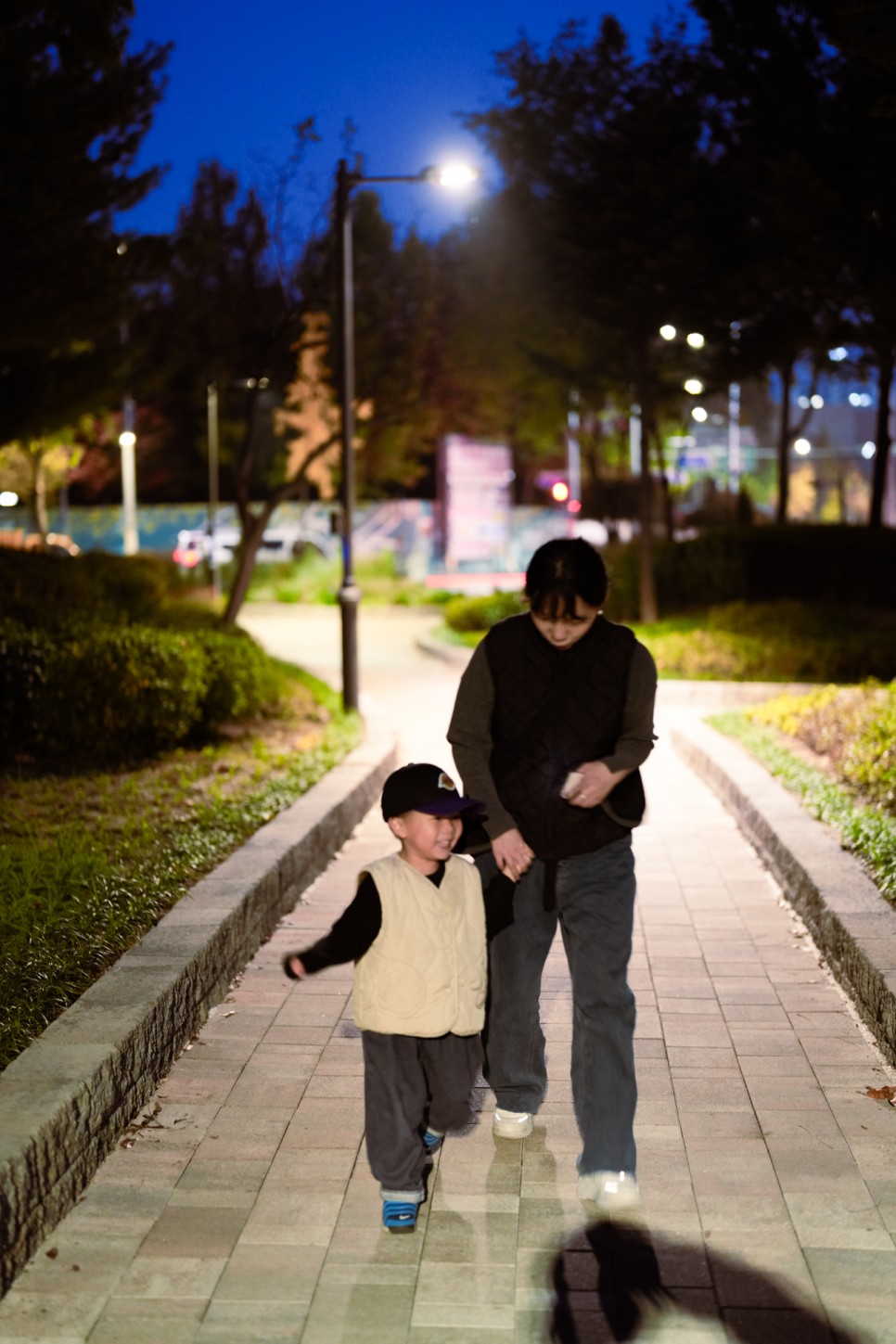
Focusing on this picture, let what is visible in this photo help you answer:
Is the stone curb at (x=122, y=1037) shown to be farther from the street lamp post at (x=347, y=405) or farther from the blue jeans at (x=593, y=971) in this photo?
the street lamp post at (x=347, y=405)

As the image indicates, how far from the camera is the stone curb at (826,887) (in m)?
5.80

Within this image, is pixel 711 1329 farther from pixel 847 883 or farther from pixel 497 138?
pixel 497 138

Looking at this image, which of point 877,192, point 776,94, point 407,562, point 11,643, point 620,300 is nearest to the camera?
point 11,643

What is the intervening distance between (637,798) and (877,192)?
11890 millimetres

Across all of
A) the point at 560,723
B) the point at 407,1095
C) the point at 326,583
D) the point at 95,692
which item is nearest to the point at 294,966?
the point at 407,1095

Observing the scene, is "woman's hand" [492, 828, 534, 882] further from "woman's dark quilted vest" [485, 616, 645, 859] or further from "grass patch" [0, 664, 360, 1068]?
"grass patch" [0, 664, 360, 1068]

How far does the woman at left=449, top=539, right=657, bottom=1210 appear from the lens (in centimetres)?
420

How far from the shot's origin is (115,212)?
17.5 metres

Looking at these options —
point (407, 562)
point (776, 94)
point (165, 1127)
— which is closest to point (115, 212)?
point (776, 94)

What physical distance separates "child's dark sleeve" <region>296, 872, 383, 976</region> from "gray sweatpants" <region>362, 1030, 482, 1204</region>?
0.25 metres

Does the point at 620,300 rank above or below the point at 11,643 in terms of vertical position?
above

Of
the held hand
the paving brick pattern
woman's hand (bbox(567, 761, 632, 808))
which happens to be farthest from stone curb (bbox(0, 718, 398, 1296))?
woman's hand (bbox(567, 761, 632, 808))

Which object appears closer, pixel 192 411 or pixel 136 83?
pixel 136 83

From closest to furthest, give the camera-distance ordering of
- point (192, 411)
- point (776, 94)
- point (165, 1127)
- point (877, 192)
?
1. point (165, 1127)
2. point (877, 192)
3. point (776, 94)
4. point (192, 411)
